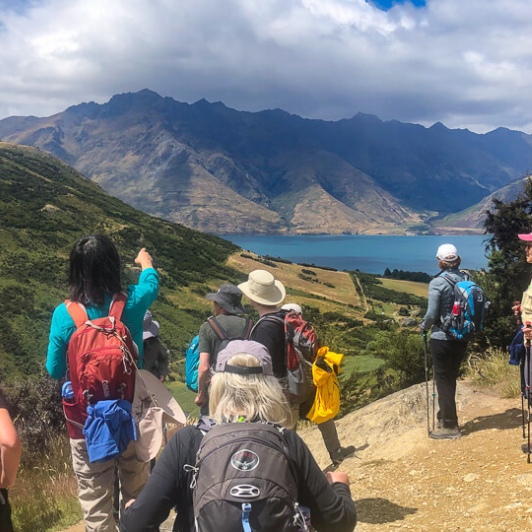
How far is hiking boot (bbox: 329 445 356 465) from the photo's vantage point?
517 centimetres

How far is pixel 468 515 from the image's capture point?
3.54 metres

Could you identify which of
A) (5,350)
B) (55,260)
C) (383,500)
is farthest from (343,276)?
(383,500)

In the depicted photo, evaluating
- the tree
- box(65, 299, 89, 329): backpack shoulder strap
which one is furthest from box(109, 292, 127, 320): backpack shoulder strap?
the tree

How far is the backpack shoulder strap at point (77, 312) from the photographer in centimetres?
256

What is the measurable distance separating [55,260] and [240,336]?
9447 cm

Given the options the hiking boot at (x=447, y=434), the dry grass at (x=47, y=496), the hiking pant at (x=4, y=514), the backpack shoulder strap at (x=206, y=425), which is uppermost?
the backpack shoulder strap at (x=206, y=425)

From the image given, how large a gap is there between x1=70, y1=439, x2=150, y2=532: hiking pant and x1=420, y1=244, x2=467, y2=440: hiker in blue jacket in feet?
9.57

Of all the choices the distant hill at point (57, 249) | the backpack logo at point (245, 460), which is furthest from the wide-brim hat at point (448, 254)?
the distant hill at point (57, 249)

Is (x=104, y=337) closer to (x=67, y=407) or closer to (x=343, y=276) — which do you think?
(x=67, y=407)

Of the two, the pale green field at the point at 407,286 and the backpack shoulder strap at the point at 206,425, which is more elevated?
the backpack shoulder strap at the point at 206,425

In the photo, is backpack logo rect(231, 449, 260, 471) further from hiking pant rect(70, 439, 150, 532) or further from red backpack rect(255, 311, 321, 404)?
red backpack rect(255, 311, 321, 404)

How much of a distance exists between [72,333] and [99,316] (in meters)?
0.15

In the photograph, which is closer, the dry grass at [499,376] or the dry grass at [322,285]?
the dry grass at [499,376]

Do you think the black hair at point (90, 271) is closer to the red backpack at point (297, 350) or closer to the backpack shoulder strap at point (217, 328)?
the backpack shoulder strap at point (217, 328)
